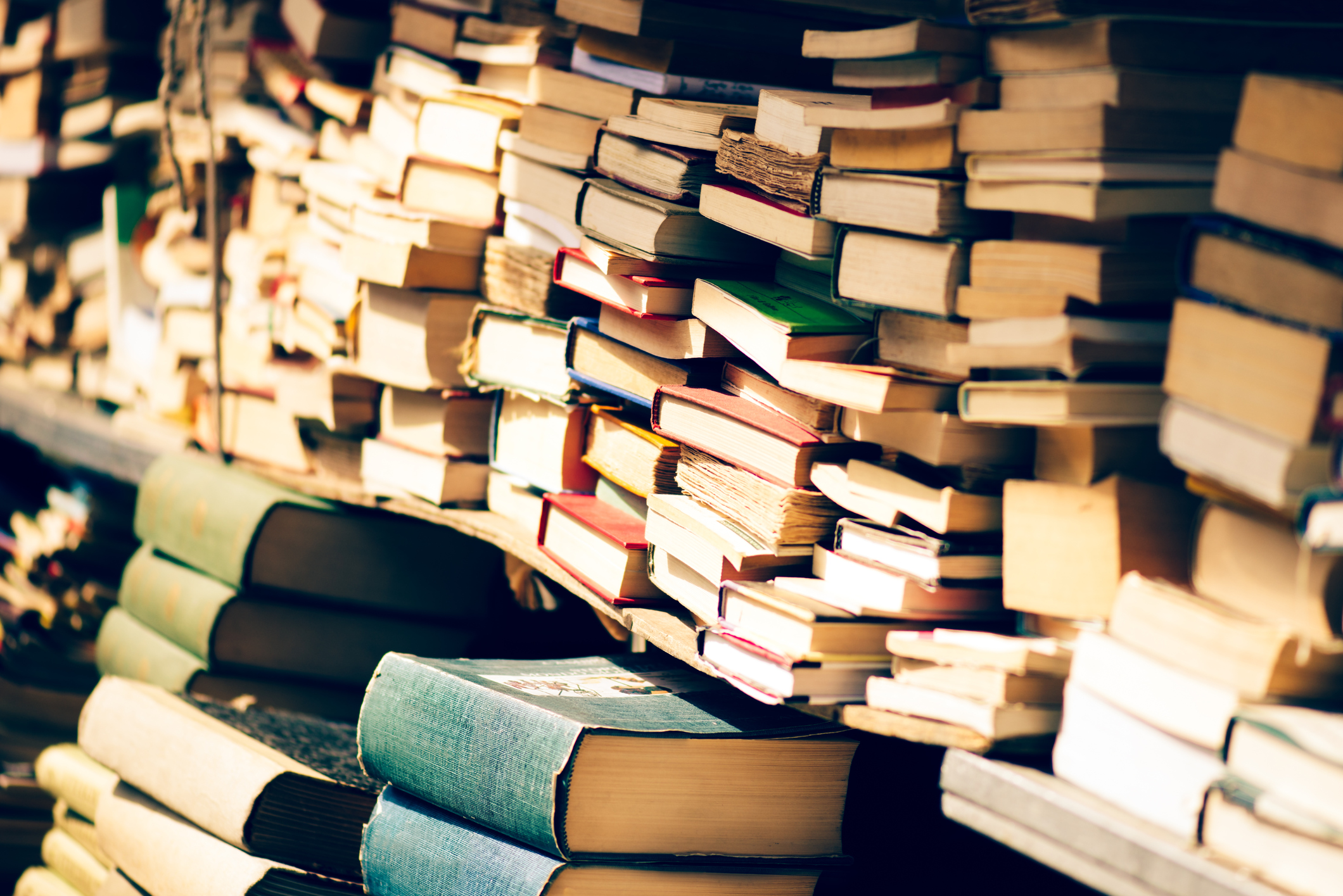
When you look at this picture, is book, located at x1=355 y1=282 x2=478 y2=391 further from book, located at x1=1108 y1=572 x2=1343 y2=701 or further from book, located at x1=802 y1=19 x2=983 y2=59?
book, located at x1=1108 y1=572 x2=1343 y2=701

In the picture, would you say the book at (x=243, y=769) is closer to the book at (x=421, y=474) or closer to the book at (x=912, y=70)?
the book at (x=421, y=474)

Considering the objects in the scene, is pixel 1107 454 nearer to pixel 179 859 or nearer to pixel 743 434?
pixel 743 434

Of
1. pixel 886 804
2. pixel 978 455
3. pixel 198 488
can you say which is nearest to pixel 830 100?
pixel 978 455

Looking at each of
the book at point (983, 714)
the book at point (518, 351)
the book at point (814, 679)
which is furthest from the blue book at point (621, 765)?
the book at point (518, 351)

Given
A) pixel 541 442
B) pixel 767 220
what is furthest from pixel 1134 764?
pixel 541 442

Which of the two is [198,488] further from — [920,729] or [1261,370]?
[1261,370]

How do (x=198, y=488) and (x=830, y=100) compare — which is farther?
(x=198, y=488)

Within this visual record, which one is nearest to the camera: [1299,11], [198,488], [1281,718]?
[1281,718]

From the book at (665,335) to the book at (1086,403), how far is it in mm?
391

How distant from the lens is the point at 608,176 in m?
1.36

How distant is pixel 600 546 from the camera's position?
4.32 feet

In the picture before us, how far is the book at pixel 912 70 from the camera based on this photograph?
35.7 inches

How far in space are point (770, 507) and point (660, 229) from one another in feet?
1.03

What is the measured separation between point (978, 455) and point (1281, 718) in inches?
11.8
